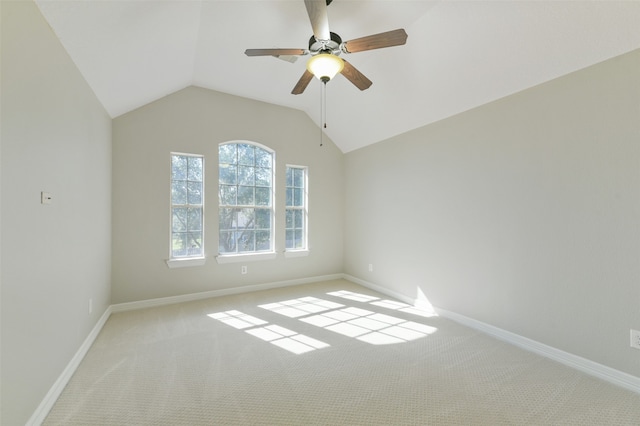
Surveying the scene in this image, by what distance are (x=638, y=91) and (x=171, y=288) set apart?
5167mm

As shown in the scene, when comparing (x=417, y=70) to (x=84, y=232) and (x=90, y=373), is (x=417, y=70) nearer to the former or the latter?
(x=84, y=232)

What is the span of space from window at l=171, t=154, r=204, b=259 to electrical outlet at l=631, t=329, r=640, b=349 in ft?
15.0

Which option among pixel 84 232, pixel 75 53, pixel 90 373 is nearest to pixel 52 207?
pixel 84 232

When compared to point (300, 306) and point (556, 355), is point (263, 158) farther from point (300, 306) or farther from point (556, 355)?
point (556, 355)

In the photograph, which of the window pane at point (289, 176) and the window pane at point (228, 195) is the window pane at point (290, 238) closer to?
the window pane at point (289, 176)

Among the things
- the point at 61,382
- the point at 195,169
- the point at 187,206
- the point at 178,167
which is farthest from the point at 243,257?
the point at 61,382

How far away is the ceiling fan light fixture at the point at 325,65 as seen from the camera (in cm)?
206

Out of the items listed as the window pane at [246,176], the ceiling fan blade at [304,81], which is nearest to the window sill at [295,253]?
the window pane at [246,176]

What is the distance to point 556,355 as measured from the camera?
244 cm

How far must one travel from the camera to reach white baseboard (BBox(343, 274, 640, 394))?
207 centimetres

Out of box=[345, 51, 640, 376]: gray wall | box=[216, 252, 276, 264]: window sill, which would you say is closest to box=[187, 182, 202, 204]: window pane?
box=[216, 252, 276, 264]: window sill

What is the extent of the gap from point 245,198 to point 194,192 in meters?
0.77

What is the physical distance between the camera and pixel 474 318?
310 centimetres

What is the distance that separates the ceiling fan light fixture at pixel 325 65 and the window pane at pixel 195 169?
2641 mm
